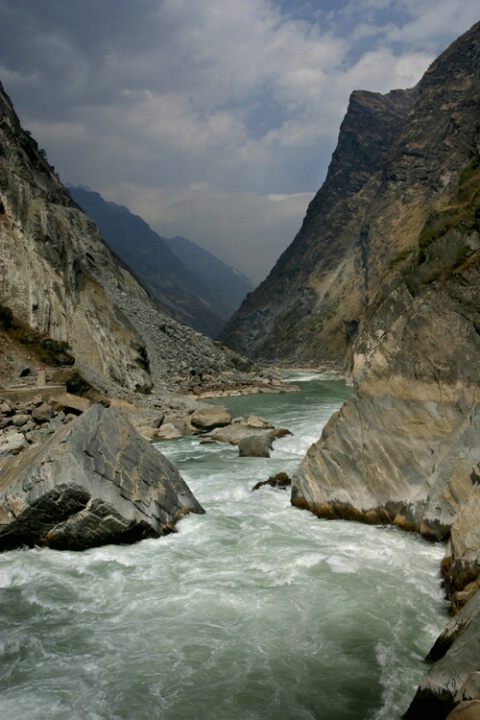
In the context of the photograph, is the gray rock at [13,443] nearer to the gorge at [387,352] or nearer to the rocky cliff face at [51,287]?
the gorge at [387,352]

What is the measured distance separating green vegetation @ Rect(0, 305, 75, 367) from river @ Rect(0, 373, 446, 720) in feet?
75.3

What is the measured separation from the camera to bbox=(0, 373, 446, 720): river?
632cm

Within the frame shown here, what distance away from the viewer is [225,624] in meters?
8.01

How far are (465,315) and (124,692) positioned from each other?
1000cm

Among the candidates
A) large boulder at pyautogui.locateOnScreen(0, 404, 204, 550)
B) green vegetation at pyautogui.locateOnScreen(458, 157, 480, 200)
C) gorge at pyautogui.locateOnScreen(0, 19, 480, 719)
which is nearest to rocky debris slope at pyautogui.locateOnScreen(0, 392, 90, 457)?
gorge at pyautogui.locateOnScreen(0, 19, 480, 719)

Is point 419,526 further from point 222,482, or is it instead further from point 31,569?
point 31,569

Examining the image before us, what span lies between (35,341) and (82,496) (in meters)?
24.6

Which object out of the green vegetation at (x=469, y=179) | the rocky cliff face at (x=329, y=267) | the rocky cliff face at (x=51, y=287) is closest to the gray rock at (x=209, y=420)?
the rocky cliff face at (x=51, y=287)

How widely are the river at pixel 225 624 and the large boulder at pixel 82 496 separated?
40 cm

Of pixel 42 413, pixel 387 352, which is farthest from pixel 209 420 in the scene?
pixel 387 352

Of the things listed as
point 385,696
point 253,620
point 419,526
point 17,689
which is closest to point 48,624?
point 17,689

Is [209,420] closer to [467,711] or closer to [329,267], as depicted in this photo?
[467,711]

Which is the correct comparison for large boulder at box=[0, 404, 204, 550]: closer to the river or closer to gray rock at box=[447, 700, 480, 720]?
the river

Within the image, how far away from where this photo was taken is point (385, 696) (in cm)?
630
